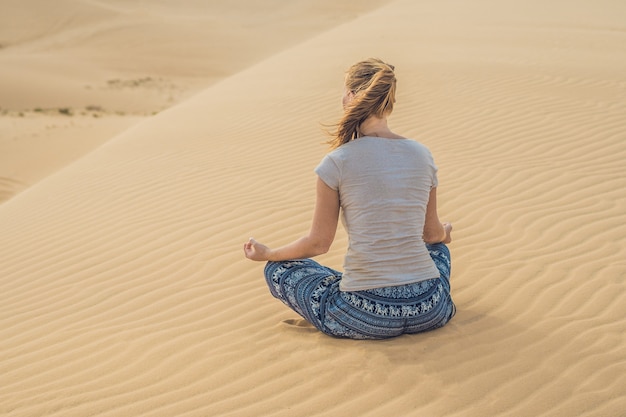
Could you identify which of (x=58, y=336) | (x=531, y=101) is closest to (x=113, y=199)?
(x=58, y=336)

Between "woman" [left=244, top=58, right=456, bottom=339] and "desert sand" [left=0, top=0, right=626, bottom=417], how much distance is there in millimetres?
199

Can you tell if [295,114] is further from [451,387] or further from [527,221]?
[451,387]

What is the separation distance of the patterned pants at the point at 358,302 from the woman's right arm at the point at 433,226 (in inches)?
4.4

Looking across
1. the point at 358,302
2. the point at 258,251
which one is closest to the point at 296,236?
the point at 258,251

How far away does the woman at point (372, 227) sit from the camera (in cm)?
341

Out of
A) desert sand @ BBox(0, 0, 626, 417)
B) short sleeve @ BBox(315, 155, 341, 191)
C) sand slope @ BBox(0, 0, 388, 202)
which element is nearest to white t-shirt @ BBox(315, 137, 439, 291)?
short sleeve @ BBox(315, 155, 341, 191)

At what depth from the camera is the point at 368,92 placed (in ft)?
11.0

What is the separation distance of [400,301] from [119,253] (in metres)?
2.83

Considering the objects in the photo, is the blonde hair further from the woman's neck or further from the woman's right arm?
the woman's right arm

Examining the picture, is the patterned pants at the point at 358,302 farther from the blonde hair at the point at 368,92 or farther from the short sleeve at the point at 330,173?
the blonde hair at the point at 368,92

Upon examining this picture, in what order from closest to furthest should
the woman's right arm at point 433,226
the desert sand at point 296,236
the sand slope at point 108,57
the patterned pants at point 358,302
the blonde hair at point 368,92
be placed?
the blonde hair at point 368,92 < the desert sand at point 296,236 < the patterned pants at point 358,302 < the woman's right arm at point 433,226 < the sand slope at point 108,57

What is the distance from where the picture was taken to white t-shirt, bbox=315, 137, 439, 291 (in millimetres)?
3414

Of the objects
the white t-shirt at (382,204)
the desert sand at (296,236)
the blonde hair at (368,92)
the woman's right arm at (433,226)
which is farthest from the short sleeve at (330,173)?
the desert sand at (296,236)

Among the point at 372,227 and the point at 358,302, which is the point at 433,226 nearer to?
the point at 372,227
